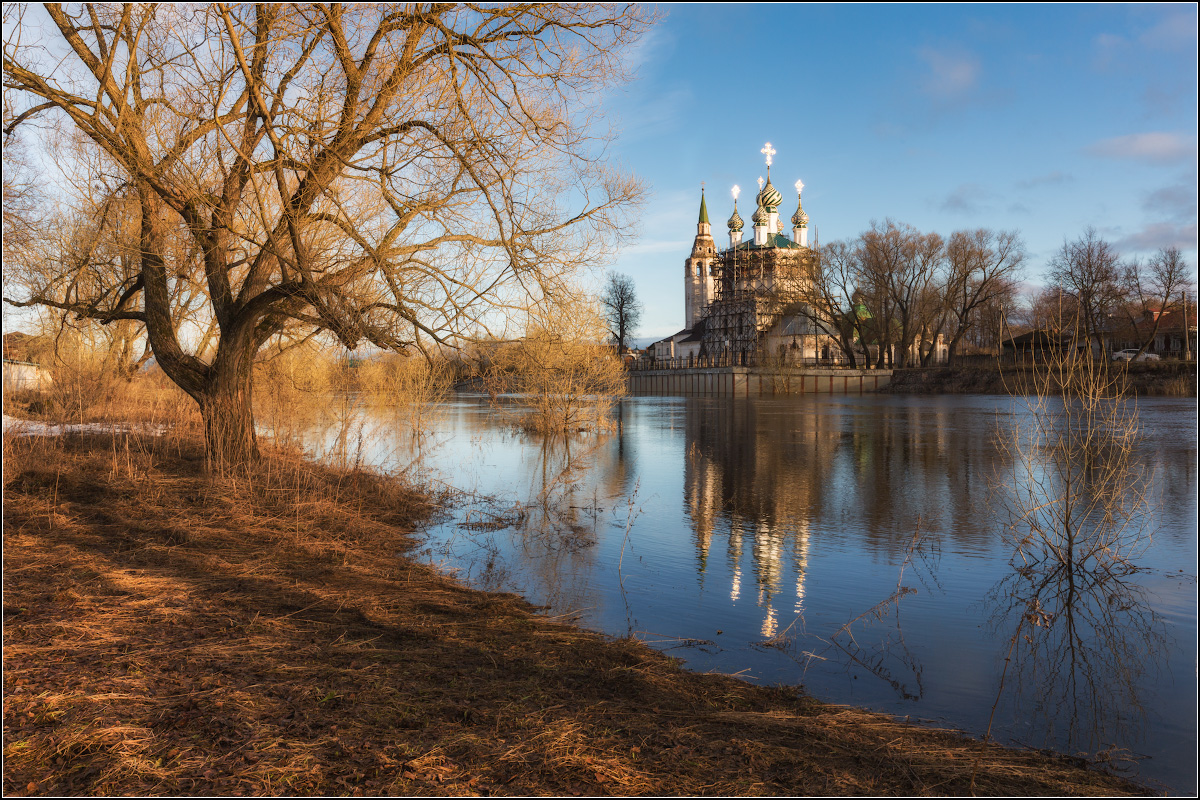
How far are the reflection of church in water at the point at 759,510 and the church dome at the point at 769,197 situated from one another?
3404 inches

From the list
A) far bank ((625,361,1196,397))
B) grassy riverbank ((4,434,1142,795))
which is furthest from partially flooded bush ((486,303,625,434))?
far bank ((625,361,1196,397))

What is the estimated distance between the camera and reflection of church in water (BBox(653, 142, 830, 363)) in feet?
263

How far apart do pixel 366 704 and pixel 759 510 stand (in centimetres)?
1072

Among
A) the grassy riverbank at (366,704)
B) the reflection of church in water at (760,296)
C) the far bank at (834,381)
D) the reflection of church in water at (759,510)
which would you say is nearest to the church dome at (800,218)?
the reflection of church in water at (760,296)

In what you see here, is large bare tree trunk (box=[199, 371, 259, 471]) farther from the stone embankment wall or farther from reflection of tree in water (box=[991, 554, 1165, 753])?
the stone embankment wall

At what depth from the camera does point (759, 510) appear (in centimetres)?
1380

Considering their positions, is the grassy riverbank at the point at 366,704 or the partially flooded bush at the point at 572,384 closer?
the grassy riverbank at the point at 366,704

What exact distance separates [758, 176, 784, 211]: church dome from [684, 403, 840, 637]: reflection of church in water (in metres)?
86.5

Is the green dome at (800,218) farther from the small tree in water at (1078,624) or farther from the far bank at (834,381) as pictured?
the small tree in water at (1078,624)

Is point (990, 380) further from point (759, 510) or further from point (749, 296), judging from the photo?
point (759, 510)

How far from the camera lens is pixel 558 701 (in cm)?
436

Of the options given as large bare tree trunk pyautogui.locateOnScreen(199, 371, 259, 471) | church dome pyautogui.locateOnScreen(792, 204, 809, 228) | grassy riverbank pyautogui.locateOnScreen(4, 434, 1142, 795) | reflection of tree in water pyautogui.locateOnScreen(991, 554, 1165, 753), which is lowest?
reflection of tree in water pyautogui.locateOnScreen(991, 554, 1165, 753)

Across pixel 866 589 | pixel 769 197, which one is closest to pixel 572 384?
pixel 866 589

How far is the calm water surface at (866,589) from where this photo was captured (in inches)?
224
